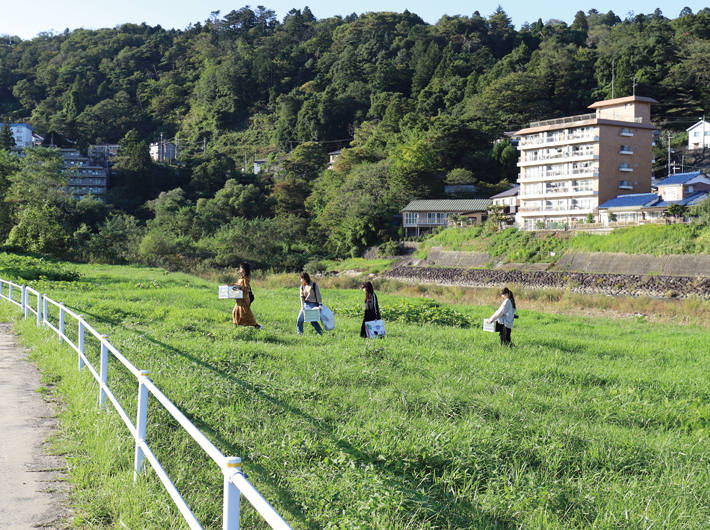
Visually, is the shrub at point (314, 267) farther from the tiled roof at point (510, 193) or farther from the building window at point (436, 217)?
the tiled roof at point (510, 193)

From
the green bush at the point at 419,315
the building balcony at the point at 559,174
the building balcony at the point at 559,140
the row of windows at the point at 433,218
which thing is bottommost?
the green bush at the point at 419,315

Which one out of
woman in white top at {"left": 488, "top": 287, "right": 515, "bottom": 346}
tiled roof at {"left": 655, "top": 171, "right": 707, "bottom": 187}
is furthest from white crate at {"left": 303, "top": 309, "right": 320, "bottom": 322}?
tiled roof at {"left": 655, "top": 171, "right": 707, "bottom": 187}

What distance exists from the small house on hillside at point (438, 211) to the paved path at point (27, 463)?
55.9 metres

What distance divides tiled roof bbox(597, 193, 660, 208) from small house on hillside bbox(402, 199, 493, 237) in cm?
1327

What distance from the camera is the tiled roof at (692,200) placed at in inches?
1724

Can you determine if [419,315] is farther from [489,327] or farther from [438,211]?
[438,211]

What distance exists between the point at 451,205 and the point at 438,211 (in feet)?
5.33

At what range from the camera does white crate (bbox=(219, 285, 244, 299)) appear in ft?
34.0

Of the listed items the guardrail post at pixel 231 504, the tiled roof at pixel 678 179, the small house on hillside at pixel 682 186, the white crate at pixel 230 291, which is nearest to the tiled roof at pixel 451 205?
the small house on hillside at pixel 682 186

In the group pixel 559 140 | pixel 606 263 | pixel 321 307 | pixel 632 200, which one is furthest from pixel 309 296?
pixel 559 140

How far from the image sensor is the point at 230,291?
10875 millimetres

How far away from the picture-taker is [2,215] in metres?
37.4

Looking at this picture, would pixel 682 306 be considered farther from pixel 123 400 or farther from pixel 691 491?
pixel 123 400

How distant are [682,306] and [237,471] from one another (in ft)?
86.2
